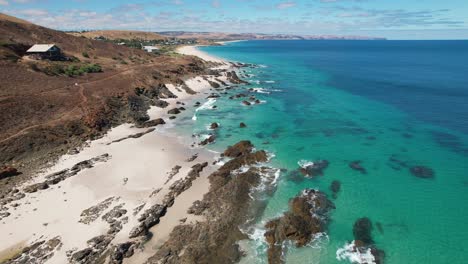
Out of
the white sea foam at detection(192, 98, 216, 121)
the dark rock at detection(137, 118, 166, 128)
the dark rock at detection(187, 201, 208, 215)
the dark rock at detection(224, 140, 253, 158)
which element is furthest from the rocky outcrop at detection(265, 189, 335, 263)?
the white sea foam at detection(192, 98, 216, 121)

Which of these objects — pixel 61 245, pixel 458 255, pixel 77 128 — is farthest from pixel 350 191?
pixel 77 128

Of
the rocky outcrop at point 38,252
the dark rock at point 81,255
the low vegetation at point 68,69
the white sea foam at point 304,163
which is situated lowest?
the rocky outcrop at point 38,252

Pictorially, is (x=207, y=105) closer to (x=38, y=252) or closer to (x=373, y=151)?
(x=373, y=151)

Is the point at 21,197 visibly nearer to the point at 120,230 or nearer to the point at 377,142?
the point at 120,230

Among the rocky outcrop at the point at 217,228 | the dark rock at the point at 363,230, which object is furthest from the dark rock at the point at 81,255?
the dark rock at the point at 363,230

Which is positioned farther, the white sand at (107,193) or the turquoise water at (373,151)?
the turquoise water at (373,151)

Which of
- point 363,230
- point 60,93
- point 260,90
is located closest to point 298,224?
point 363,230

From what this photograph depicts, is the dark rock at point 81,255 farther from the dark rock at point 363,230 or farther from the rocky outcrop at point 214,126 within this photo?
the rocky outcrop at point 214,126
